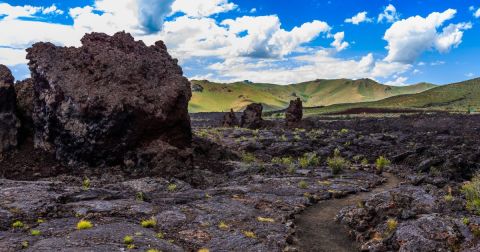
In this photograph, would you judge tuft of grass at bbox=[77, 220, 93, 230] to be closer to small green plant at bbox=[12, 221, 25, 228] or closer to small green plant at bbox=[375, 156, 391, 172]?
small green plant at bbox=[12, 221, 25, 228]

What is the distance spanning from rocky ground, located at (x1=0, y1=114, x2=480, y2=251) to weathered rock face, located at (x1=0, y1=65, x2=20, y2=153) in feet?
7.80

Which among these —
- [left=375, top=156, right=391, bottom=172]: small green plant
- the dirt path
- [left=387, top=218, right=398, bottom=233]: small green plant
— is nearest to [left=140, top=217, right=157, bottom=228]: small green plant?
the dirt path

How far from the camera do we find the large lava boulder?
1540 inches

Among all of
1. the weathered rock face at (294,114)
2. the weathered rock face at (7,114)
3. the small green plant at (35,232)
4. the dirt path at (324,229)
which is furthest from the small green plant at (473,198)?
the weathered rock face at (294,114)

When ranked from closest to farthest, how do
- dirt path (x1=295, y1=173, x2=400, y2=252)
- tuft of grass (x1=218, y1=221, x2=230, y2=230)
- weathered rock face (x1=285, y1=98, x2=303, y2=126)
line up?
dirt path (x1=295, y1=173, x2=400, y2=252)
tuft of grass (x1=218, y1=221, x2=230, y2=230)
weathered rock face (x1=285, y1=98, x2=303, y2=126)

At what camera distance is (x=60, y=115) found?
131ft

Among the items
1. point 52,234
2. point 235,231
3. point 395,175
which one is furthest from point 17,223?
point 395,175

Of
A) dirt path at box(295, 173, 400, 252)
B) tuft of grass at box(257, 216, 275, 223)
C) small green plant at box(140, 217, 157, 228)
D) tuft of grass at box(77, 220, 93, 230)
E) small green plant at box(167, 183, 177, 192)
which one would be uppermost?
tuft of grass at box(77, 220, 93, 230)

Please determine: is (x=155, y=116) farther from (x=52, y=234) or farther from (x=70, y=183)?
(x=52, y=234)

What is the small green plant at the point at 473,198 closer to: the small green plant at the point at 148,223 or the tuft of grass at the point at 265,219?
the tuft of grass at the point at 265,219

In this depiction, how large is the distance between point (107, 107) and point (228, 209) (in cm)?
1549

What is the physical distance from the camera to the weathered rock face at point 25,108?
44.2 metres

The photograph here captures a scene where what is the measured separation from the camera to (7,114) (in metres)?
42.0

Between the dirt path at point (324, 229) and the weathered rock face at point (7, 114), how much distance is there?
85.5 feet
